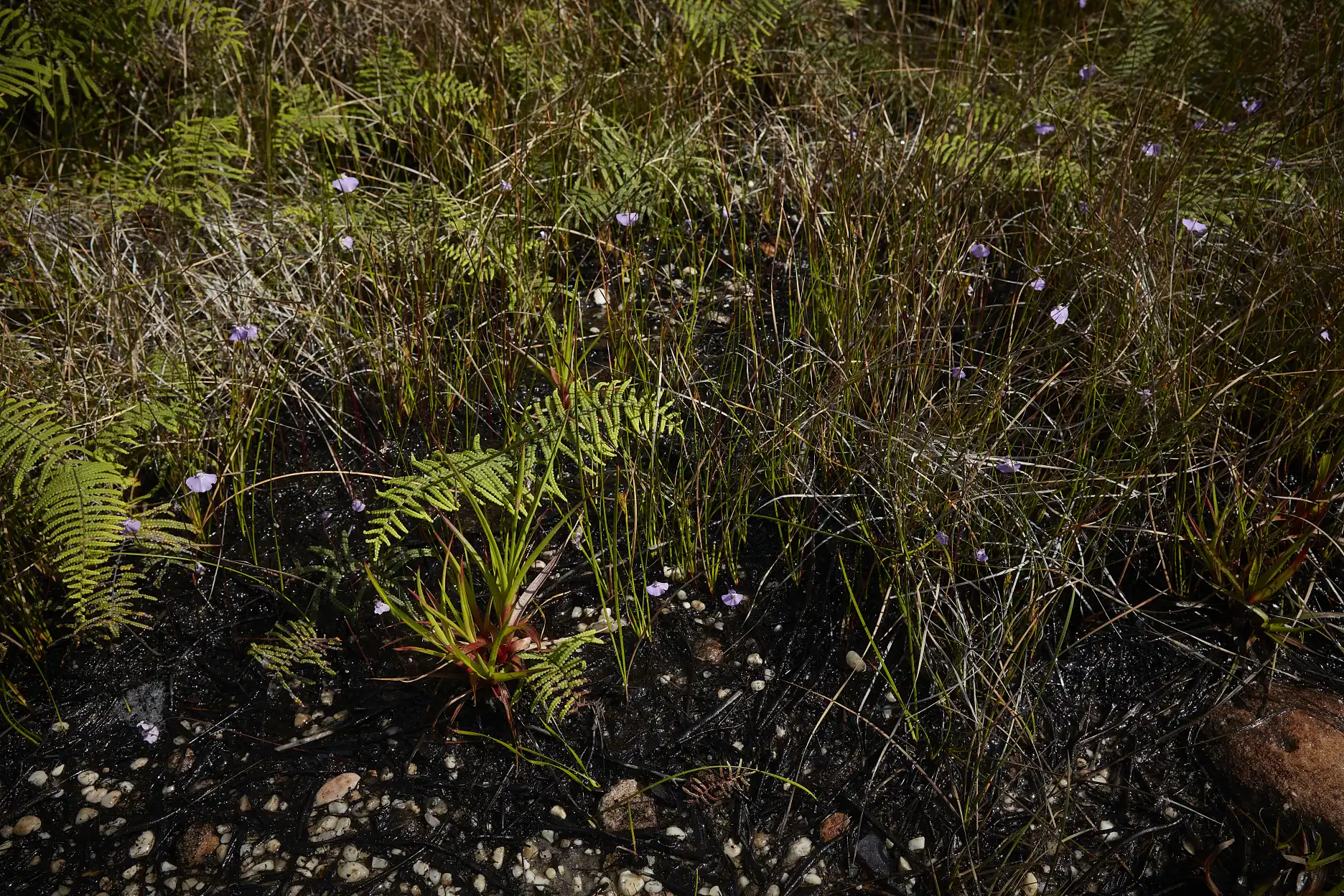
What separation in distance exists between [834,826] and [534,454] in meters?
1.00

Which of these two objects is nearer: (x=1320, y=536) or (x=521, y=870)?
(x=521, y=870)

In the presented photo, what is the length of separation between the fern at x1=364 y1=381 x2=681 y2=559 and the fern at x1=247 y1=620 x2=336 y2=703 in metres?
0.23

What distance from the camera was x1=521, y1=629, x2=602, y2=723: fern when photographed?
5.94 ft

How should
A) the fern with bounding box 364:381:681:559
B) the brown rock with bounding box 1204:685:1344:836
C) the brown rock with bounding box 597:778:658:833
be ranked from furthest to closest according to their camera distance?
the fern with bounding box 364:381:681:559 < the brown rock with bounding box 597:778:658:833 < the brown rock with bounding box 1204:685:1344:836

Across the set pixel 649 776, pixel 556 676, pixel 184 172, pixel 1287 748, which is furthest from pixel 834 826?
pixel 184 172

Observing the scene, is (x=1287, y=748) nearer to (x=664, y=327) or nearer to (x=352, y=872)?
(x=664, y=327)

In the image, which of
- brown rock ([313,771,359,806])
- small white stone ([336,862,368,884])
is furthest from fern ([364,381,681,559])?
small white stone ([336,862,368,884])

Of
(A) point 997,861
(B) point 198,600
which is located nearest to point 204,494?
(B) point 198,600

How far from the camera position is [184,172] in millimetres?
2730

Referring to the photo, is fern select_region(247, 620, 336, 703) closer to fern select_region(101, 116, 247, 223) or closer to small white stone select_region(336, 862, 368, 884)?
small white stone select_region(336, 862, 368, 884)

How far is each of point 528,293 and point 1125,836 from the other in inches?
74.5

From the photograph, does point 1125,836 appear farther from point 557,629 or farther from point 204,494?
point 204,494

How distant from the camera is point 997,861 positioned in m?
1.67

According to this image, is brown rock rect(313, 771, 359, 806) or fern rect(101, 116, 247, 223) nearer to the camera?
brown rock rect(313, 771, 359, 806)
